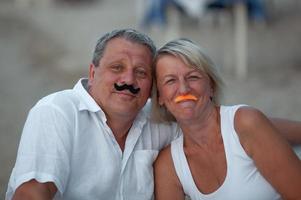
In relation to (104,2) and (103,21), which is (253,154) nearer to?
(103,21)

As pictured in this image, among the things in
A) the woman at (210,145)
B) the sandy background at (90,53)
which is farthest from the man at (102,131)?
the sandy background at (90,53)

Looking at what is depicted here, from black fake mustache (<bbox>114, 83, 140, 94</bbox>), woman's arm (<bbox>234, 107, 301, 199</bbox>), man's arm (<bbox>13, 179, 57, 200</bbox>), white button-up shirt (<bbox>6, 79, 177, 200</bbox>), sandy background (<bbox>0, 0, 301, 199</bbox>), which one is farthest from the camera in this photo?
sandy background (<bbox>0, 0, 301, 199</bbox>)

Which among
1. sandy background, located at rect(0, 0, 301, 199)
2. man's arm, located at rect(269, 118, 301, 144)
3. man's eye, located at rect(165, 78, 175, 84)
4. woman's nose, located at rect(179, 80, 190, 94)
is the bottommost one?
sandy background, located at rect(0, 0, 301, 199)

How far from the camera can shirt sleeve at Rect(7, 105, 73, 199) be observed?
2.22 metres

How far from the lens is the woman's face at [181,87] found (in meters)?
2.46

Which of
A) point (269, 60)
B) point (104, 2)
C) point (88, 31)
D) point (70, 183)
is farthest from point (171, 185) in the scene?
point (104, 2)

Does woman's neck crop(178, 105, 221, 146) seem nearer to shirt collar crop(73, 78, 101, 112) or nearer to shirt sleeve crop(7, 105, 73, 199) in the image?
shirt collar crop(73, 78, 101, 112)

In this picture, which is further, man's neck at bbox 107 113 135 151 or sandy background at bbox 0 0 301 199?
sandy background at bbox 0 0 301 199

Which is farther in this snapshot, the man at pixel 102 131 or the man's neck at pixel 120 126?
the man's neck at pixel 120 126

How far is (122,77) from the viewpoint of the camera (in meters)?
2.50

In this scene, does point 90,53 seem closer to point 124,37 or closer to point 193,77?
point 124,37

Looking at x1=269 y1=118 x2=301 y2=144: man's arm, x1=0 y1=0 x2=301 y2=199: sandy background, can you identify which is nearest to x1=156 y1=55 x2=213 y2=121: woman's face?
x1=269 y1=118 x2=301 y2=144: man's arm

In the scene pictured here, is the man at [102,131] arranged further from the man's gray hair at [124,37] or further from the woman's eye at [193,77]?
the woman's eye at [193,77]

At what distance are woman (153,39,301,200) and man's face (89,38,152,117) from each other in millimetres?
77
